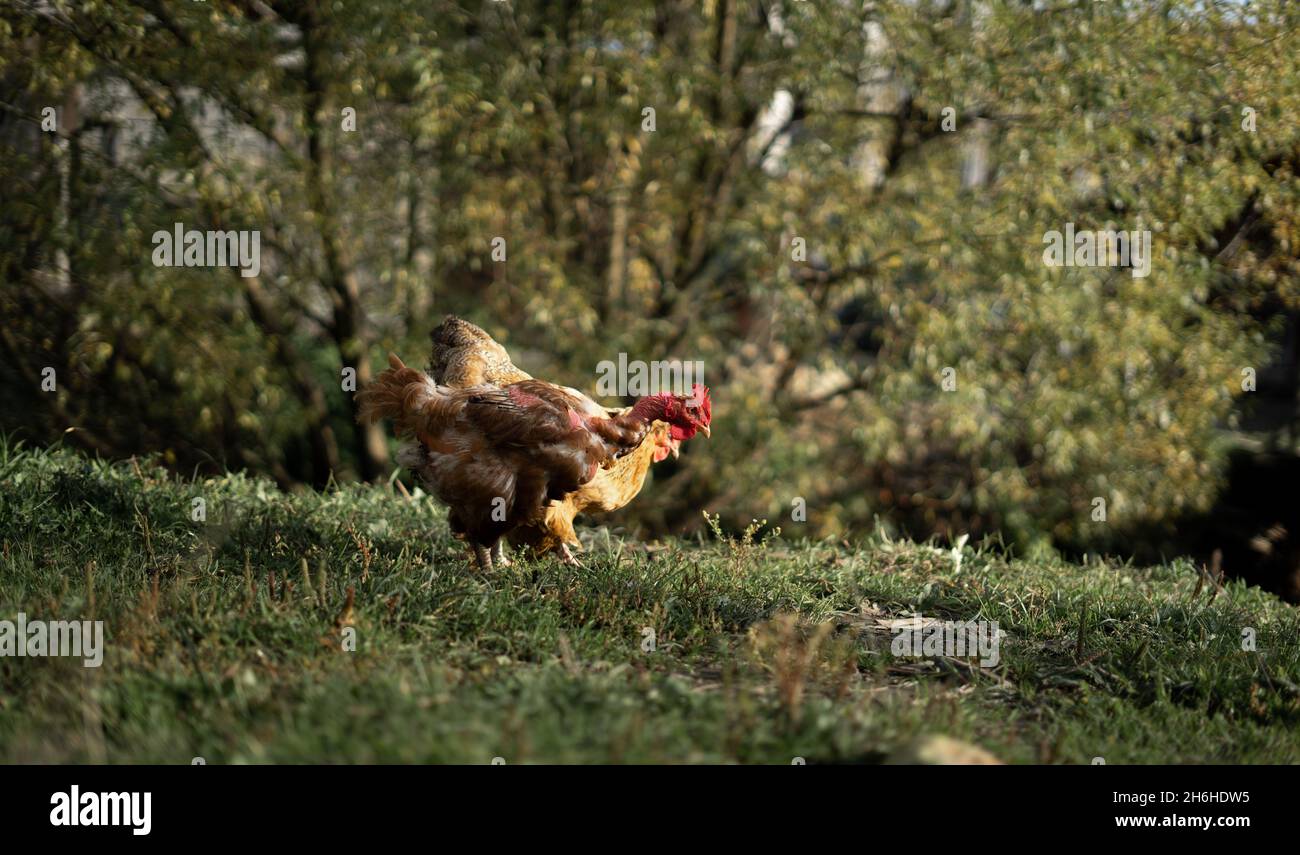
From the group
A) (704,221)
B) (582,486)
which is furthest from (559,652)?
(704,221)

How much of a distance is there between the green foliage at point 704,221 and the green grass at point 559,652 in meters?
2.90

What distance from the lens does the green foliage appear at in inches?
318

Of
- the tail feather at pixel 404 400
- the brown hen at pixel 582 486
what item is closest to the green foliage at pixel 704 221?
the brown hen at pixel 582 486

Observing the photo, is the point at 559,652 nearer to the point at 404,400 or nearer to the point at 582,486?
the point at 582,486

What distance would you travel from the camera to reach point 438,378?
240 inches

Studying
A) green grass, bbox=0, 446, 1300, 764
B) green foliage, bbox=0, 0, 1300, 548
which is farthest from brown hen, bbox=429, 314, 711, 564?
green foliage, bbox=0, 0, 1300, 548

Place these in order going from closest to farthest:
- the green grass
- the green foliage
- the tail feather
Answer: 1. the green grass
2. the tail feather
3. the green foliage

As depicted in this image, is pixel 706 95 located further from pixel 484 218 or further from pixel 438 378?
pixel 438 378

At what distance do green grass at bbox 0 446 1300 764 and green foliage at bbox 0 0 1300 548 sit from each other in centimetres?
290

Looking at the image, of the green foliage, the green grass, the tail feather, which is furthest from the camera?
the green foliage

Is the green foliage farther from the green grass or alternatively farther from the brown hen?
the green grass

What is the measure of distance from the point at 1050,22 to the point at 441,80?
192 inches

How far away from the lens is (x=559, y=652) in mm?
4133

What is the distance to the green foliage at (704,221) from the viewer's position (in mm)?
8078
